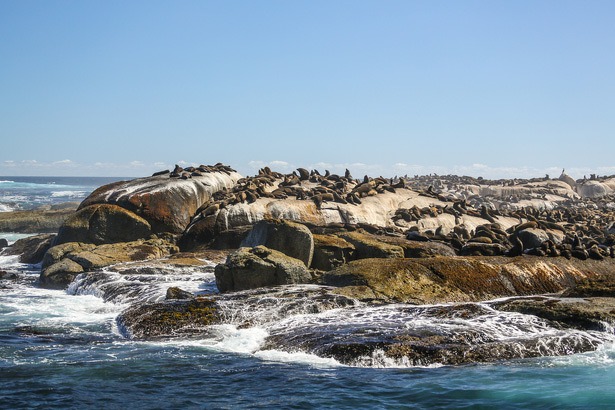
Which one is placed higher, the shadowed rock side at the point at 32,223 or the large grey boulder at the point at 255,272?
the large grey boulder at the point at 255,272

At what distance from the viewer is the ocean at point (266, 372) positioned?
8883 millimetres

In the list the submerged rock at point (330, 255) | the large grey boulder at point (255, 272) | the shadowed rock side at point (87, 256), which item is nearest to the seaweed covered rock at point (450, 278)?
the large grey boulder at point (255, 272)

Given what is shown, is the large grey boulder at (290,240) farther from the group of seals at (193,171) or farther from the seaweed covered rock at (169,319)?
the group of seals at (193,171)

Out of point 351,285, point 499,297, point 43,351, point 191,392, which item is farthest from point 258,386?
point 499,297

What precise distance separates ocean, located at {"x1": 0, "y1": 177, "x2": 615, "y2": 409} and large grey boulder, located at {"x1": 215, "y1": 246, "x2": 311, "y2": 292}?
5.52ft

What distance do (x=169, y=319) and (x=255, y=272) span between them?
3.10m

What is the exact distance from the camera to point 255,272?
51.5 feet

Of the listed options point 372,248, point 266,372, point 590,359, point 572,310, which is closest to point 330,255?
point 372,248

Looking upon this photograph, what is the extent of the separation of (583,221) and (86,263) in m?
24.6

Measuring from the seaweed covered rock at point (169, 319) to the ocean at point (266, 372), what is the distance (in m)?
0.31

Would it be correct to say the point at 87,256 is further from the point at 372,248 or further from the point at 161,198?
the point at 372,248

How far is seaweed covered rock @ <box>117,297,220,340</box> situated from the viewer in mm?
12742

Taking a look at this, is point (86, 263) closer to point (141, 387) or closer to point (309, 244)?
point (309, 244)

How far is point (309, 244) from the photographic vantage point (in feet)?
58.3
